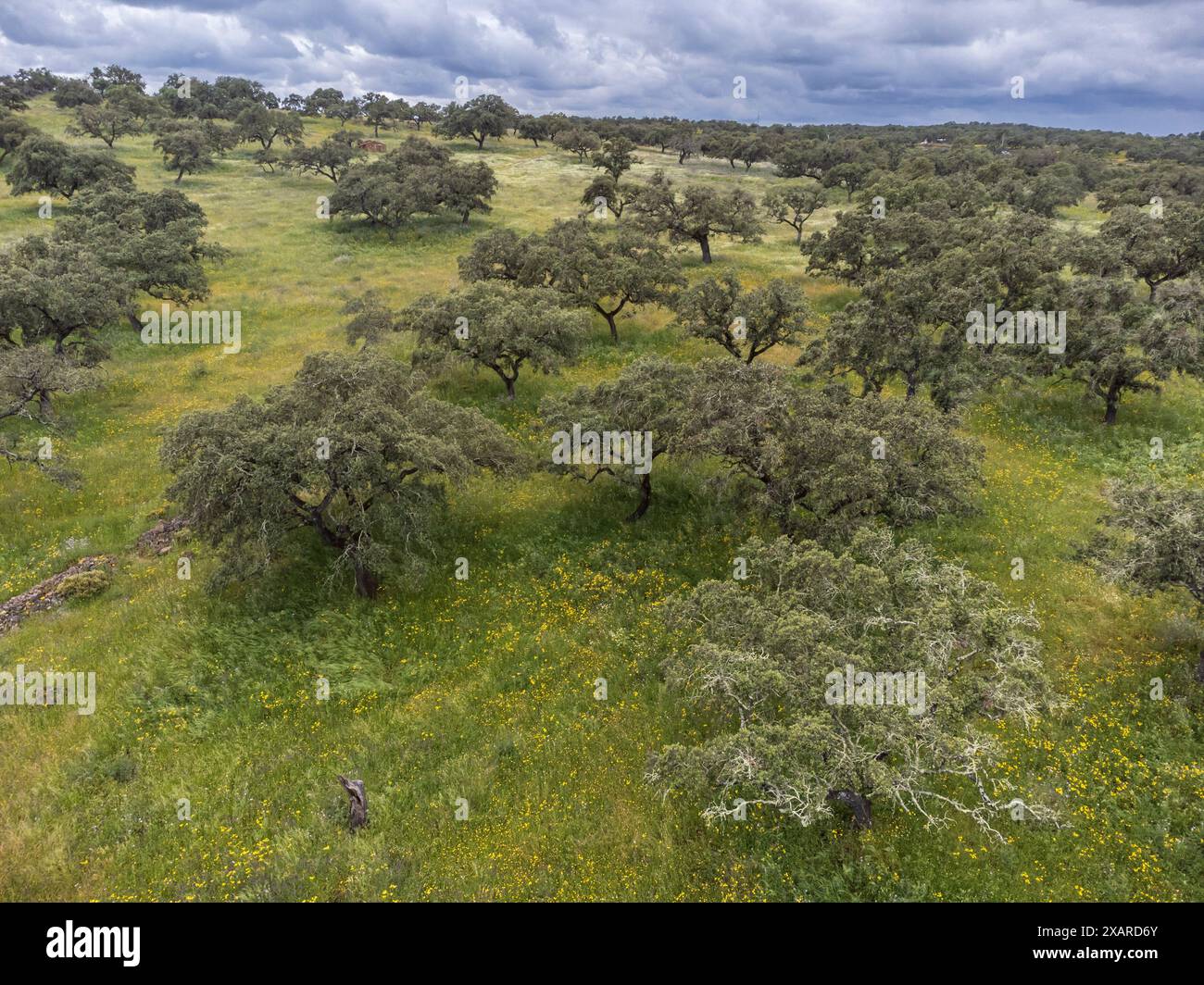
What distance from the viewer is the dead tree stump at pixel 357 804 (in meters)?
15.5

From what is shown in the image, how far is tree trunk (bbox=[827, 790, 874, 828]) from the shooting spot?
47.8 ft

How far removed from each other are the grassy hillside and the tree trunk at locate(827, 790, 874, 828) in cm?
38

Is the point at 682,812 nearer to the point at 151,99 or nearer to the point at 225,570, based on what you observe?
the point at 225,570

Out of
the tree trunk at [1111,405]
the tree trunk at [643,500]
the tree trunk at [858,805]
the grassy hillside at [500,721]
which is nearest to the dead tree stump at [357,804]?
the grassy hillside at [500,721]

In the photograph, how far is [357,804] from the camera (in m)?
15.6

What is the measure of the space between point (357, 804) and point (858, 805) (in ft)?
39.5

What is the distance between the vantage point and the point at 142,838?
15.3m

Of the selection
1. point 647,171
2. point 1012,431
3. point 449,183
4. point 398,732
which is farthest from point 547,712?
point 647,171

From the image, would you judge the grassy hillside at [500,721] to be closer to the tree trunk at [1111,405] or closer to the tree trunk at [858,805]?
the tree trunk at [858,805]

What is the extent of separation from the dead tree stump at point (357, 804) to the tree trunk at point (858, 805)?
11164 mm

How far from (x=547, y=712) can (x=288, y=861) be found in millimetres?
7344

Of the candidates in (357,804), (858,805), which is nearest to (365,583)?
(357,804)

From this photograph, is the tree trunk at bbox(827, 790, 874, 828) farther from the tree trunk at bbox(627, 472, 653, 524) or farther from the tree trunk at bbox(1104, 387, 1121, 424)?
the tree trunk at bbox(1104, 387, 1121, 424)

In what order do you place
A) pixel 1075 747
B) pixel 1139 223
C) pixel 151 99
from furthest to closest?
1. pixel 151 99
2. pixel 1139 223
3. pixel 1075 747
